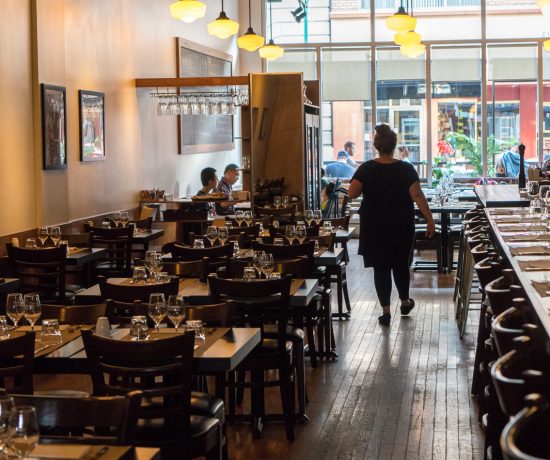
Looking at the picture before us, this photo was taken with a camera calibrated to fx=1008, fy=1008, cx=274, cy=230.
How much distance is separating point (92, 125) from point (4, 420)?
337 inches

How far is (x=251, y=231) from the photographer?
29.3 feet

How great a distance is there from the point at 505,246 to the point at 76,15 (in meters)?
5.87

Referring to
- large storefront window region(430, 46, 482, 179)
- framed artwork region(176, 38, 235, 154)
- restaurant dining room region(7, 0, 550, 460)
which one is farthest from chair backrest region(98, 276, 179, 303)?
large storefront window region(430, 46, 482, 179)

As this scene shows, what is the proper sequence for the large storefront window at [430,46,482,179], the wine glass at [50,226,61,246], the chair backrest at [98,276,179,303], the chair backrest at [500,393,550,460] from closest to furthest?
the chair backrest at [500,393,550,460], the chair backrest at [98,276,179,303], the wine glass at [50,226,61,246], the large storefront window at [430,46,482,179]

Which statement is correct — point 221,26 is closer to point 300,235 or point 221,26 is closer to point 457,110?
point 300,235

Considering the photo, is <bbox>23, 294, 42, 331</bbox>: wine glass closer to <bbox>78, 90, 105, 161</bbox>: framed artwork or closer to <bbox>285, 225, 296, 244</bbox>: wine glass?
<bbox>285, 225, 296, 244</bbox>: wine glass

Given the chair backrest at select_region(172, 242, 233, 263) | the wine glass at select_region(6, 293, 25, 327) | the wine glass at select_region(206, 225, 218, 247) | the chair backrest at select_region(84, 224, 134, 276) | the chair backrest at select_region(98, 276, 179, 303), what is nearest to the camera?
the wine glass at select_region(6, 293, 25, 327)

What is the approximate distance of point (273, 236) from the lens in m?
8.59

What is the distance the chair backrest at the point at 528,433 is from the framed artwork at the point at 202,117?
987 cm

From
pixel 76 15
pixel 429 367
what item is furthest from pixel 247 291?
pixel 76 15

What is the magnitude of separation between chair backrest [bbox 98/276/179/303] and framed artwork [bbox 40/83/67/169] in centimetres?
428

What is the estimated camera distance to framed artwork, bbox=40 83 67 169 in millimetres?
9312

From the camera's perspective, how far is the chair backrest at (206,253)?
709 cm

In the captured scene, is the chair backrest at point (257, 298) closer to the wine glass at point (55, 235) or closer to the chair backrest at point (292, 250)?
the chair backrest at point (292, 250)
